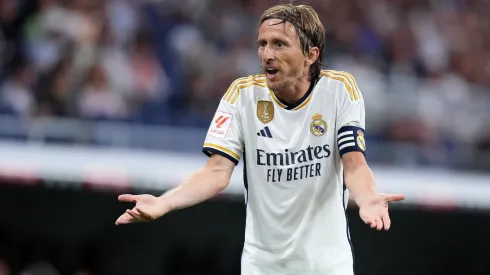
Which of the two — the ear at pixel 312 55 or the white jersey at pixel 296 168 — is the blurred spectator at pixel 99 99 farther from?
the ear at pixel 312 55

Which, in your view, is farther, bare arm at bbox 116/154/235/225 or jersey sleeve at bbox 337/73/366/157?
jersey sleeve at bbox 337/73/366/157

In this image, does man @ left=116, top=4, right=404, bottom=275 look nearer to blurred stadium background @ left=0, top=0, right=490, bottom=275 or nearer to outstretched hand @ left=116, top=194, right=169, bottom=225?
outstretched hand @ left=116, top=194, right=169, bottom=225

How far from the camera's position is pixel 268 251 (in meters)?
4.79

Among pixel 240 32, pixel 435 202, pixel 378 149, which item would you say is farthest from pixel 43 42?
pixel 435 202

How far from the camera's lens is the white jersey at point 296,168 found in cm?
474

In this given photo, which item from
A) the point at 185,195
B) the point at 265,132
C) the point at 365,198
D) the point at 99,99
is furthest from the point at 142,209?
the point at 99,99

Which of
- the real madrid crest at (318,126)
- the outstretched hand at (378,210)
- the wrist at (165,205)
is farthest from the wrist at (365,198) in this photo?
the wrist at (165,205)

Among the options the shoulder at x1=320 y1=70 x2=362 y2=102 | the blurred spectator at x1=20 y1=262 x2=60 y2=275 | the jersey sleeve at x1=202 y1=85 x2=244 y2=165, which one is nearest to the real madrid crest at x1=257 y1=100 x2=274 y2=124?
the jersey sleeve at x1=202 y1=85 x2=244 y2=165

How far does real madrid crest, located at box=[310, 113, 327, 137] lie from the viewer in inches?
189

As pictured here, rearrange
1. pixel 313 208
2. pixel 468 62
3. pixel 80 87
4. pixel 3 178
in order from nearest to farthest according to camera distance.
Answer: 1. pixel 313 208
2. pixel 3 178
3. pixel 80 87
4. pixel 468 62

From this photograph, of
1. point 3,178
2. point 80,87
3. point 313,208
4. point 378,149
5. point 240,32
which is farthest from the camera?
point 240,32

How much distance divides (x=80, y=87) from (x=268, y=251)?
4838 mm

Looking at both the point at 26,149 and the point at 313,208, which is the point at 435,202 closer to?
the point at 26,149

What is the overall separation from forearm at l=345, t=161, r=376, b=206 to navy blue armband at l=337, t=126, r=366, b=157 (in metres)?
0.10
